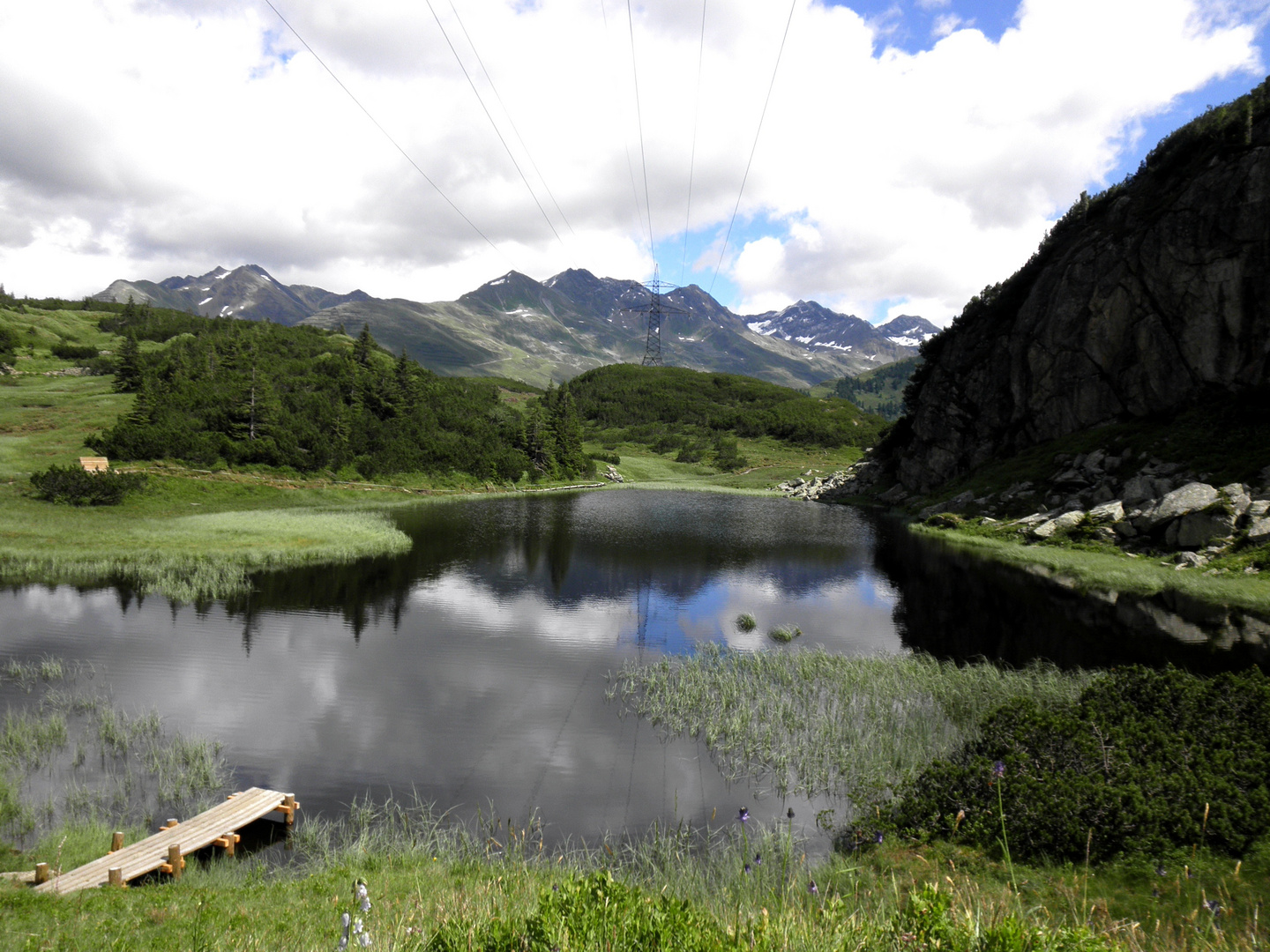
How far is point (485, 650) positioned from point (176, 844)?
13792 millimetres

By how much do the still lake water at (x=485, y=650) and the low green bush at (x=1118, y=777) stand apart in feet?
10.8

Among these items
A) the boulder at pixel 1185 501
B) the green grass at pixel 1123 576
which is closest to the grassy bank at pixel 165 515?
the green grass at pixel 1123 576

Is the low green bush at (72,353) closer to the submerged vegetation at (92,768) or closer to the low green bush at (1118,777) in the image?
the submerged vegetation at (92,768)

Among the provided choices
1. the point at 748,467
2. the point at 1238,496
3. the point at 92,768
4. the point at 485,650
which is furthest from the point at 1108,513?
the point at 748,467

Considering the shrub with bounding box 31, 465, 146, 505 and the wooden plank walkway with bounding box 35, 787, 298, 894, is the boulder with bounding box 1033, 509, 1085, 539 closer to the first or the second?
the wooden plank walkway with bounding box 35, 787, 298, 894

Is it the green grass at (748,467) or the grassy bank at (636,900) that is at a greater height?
the green grass at (748,467)

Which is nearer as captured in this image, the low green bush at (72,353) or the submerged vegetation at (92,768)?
the submerged vegetation at (92,768)

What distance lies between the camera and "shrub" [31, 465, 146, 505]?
165 ft

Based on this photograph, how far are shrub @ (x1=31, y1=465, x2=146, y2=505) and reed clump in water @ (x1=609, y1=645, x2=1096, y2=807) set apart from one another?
51.5 m

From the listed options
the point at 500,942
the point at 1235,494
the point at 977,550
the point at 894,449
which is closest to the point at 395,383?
the point at 894,449

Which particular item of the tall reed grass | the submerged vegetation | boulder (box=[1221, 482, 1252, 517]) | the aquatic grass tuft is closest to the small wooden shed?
the tall reed grass

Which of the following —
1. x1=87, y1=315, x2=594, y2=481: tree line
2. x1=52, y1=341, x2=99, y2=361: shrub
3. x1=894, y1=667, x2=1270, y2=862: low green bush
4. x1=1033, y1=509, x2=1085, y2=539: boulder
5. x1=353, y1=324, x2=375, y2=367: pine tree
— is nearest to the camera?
x1=894, y1=667, x2=1270, y2=862: low green bush

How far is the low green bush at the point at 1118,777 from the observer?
1005 centimetres

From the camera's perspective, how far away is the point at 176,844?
10984 mm
